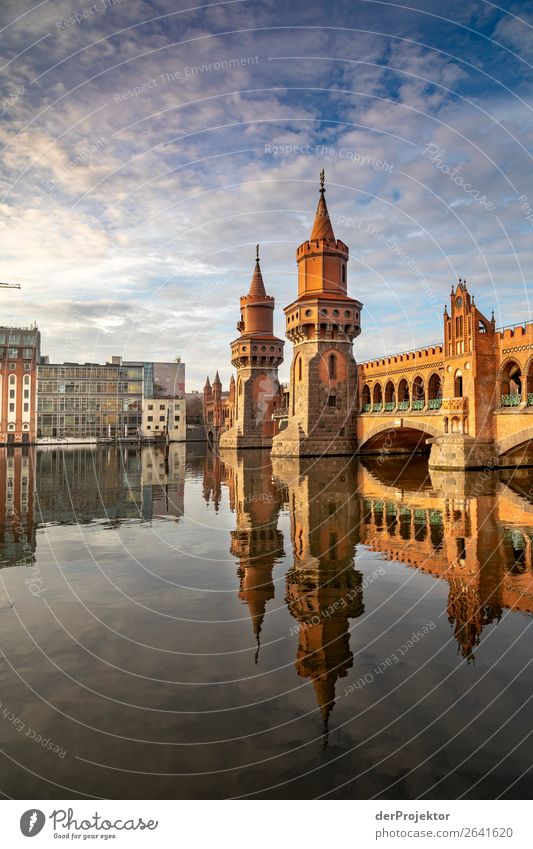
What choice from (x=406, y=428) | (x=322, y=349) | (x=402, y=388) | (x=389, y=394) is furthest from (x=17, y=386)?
(x=406, y=428)

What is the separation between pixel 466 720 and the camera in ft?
20.3

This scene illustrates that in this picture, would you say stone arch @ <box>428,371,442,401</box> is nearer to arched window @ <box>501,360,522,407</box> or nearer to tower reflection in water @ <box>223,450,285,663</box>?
arched window @ <box>501,360,522,407</box>

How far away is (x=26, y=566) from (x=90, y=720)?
24.6 feet

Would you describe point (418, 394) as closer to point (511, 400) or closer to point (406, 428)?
point (406, 428)

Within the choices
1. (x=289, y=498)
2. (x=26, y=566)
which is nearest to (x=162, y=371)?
(x=289, y=498)

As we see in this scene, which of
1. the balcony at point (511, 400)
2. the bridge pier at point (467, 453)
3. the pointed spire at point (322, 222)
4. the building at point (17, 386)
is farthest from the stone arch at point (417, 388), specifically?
the building at point (17, 386)

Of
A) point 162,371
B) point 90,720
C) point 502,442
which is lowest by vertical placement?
point 90,720

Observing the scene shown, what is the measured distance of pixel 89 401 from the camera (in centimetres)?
10544

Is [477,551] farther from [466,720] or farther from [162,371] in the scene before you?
[162,371]

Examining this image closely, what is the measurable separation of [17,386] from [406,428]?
67580mm

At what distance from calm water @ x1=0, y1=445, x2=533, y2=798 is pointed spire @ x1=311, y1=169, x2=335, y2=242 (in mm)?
43338

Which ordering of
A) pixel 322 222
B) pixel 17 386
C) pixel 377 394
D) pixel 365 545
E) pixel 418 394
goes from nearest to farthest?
pixel 365 545 < pixel 418 394 < pixel 322 222 < pixel 377 394 < pixel 17 386

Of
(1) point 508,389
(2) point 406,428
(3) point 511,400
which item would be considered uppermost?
(1) point 508,389

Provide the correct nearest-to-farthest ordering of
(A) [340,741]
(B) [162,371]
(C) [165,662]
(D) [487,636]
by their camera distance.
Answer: (A) [340,741] → (C) [165,662] → (D) [487,636] → (B) [162,371]
